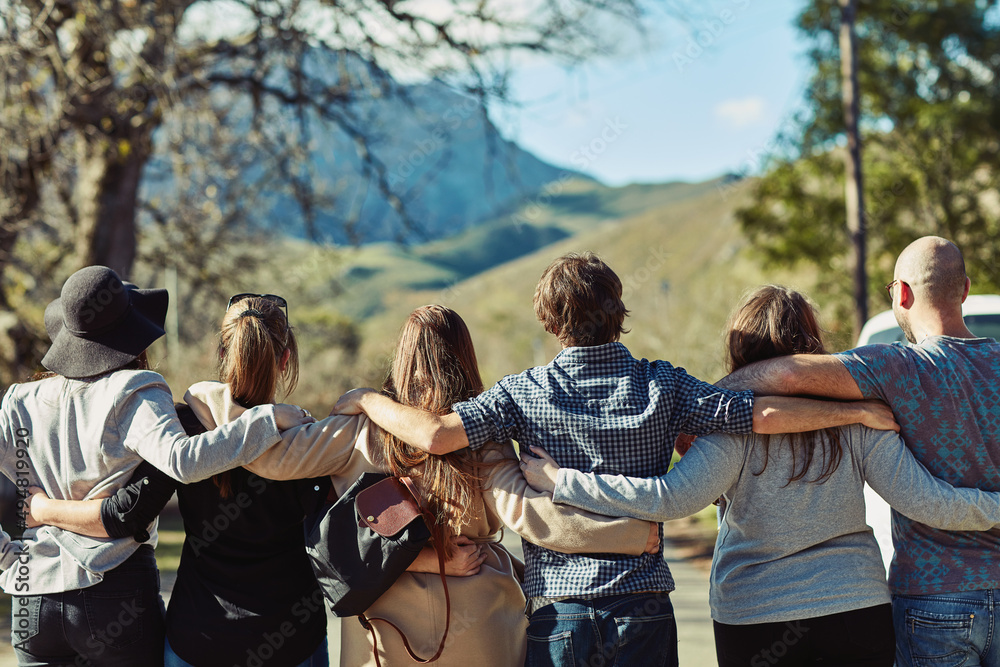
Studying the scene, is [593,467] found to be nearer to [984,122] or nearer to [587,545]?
[587,545]

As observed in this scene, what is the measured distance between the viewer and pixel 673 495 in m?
2.25

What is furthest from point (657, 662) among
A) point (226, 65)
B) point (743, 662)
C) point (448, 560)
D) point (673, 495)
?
point (226, 65)

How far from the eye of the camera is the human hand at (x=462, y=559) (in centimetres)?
239

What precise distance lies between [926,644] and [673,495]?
0.81 meters

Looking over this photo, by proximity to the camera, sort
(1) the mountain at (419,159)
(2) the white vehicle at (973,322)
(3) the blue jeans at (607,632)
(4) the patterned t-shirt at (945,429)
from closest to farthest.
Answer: (3) the blue jeans at (607,632), (4) the patterned t-shirt at (945,429), (2) the white vehicle at (973,322), (1) the mountain at (419,159)

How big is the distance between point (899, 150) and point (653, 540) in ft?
56.6

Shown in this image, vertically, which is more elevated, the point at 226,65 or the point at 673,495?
the point at 226,65

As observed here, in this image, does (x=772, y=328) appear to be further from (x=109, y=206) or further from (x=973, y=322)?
(x=109, y=206)

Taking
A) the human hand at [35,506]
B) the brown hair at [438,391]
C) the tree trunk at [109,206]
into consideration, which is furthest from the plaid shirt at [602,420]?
the tree trunk at [109,206]

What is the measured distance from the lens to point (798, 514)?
2.30 m

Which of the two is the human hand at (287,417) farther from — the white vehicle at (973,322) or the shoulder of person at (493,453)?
the white vehicle at (973,322)

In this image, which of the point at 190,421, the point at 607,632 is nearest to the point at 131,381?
the point at 190,421

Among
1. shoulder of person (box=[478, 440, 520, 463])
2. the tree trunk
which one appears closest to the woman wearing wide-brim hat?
shoulder of person (box=[478, 440, 520, 463])

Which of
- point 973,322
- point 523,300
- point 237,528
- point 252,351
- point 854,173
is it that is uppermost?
point 523,300
